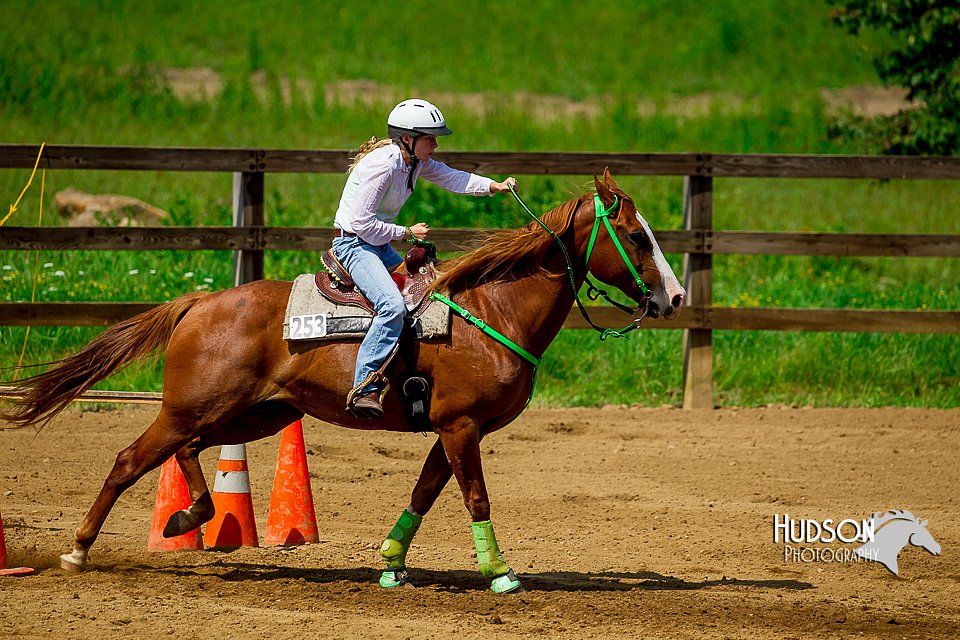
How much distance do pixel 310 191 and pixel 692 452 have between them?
37.1 feet

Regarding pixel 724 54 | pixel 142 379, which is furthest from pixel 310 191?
pixel 724 54

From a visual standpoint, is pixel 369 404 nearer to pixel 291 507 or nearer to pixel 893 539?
pixel 291 507

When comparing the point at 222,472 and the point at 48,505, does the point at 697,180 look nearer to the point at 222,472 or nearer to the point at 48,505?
the point at 222,472

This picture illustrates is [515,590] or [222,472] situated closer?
[515,590]

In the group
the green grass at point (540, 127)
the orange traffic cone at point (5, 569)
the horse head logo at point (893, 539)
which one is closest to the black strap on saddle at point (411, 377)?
the green grass at point (540, 127)

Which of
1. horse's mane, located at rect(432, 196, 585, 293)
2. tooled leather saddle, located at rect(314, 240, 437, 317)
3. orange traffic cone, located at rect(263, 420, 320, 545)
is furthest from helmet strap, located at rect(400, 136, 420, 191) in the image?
orange traffic cone, located at rect(263, 420, 320, 545)

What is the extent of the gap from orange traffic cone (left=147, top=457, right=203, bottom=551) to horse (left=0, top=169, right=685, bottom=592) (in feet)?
1.69

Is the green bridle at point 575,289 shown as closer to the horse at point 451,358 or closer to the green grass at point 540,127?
the horse at point 451,358

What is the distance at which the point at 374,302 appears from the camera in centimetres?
600

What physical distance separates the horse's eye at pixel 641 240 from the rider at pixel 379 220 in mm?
714

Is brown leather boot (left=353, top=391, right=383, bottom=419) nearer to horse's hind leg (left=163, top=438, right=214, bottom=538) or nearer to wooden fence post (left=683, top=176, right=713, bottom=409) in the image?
horse's hind leg (left=163, top=438, right=214, bottom=538)

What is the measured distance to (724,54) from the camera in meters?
30.8

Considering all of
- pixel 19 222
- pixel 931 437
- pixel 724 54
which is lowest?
pixel 931 437

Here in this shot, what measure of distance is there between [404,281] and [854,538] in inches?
129
